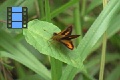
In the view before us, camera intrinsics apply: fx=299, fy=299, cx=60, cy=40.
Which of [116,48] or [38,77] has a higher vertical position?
[38,77]

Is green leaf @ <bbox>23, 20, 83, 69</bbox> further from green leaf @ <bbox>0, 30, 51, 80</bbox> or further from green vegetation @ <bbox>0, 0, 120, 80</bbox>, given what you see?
green leaf @ <bbox>0, 30, 51, 80</bbox>

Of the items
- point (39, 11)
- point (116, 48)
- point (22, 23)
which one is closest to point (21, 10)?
point (22, 23)

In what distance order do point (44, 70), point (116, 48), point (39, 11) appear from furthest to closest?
point (116, 48)
point (39, 11)
point (44, 70)

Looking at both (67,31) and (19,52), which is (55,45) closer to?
(67,31)

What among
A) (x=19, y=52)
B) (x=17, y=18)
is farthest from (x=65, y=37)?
(x=19, y=52)

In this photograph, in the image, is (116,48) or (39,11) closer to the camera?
(39,11)

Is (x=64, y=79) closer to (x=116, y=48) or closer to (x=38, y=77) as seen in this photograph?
(x=38, y=77)

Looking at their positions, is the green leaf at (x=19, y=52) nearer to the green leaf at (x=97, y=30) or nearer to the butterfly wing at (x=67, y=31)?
the green leaf at (x=97, y=30)

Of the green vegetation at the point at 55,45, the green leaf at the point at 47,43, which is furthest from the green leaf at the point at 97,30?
the green leaf at the point at 47,43

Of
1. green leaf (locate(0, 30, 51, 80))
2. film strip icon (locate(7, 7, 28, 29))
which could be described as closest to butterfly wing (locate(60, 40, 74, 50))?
film strip icon (locate(7, 7, 28, 29))
